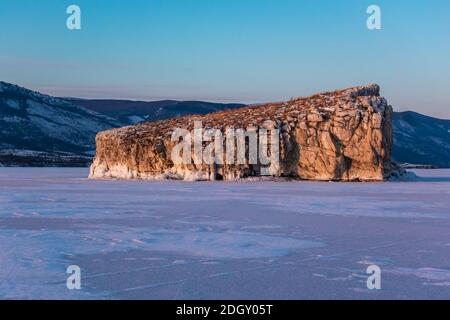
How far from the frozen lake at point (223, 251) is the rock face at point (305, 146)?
62.6 feet

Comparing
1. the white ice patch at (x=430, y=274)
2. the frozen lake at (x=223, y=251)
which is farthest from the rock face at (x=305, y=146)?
the white ice patch at (x=430, y=274)

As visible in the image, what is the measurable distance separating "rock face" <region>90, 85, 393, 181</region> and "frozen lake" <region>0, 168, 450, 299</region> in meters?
19.1

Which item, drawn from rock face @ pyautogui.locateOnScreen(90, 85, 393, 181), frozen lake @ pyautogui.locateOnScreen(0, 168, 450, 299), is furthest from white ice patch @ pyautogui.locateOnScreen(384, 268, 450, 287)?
rock face @ pyautogui.locateOnScreen(90, 85, 393, 181)

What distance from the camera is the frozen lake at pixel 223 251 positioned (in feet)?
23.6

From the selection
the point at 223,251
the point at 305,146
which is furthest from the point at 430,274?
the point at 305,146

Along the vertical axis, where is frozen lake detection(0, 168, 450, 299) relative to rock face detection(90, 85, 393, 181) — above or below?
below

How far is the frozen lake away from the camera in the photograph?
7.19m

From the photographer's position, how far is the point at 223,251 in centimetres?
984

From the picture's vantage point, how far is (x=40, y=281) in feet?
24.6

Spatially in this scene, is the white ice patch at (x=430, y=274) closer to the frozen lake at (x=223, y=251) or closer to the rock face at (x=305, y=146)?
the frozen lake at (x=223, y=251)

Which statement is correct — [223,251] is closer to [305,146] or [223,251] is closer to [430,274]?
[430,274]

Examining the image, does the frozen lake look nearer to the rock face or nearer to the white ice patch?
the white ice patch

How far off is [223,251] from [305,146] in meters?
27.9

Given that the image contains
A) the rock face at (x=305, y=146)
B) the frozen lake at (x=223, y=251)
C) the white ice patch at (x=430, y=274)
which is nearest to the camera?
the frozen lake at (x=223, y=251)
